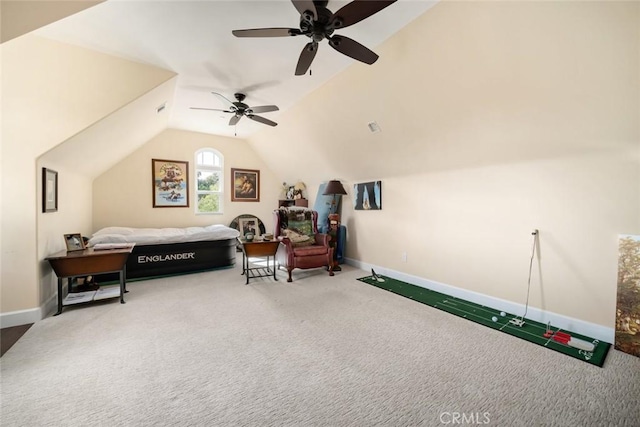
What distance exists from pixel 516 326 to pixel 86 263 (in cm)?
486

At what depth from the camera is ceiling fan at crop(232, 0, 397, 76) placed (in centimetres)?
172

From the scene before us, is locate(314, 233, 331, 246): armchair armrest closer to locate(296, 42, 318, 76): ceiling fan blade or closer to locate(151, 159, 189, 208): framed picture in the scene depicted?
locate(296, 42, 318, 76): ceiling fan blade

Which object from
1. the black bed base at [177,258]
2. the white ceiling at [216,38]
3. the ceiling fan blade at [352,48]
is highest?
the white ceiling at [216,38]

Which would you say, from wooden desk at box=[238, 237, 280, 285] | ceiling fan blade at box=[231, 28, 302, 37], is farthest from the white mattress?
ceiling fan blade at box=[231, 28, 302, 37]

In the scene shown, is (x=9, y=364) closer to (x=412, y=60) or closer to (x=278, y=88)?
(x=278, y=88)

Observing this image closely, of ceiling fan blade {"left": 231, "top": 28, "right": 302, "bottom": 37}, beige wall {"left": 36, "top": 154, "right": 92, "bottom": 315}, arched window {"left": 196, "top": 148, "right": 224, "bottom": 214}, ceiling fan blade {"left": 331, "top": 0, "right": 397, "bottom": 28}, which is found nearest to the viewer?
ceiling fan blade {"left": 331, "top": 0, "right": 397, "bottom": 28}

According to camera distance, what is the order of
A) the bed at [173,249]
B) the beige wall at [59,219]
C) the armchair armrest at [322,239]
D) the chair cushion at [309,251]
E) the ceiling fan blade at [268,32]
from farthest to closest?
the armchair armrest at [322,239]
the chair cushion at [309,251]
the bed at [173,249]
the beige wall at [59,219]
the ceiling fan blade at [268,32]

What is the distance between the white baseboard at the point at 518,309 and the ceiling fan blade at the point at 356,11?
323 cm

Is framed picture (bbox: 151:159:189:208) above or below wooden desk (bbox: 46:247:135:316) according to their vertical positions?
above

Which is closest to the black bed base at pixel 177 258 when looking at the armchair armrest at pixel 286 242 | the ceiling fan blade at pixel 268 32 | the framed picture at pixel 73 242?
the framed picture at pixel 73 242

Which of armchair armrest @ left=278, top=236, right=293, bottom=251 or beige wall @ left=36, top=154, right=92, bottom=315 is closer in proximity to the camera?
beige wall @ left=36, top=154, right=92, bottom=315

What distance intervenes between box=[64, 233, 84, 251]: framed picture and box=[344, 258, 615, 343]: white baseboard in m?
4.60

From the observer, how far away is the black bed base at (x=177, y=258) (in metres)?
4.12

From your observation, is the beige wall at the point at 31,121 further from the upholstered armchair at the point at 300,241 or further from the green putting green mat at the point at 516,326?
the green putting green mat at the point at 516,326
